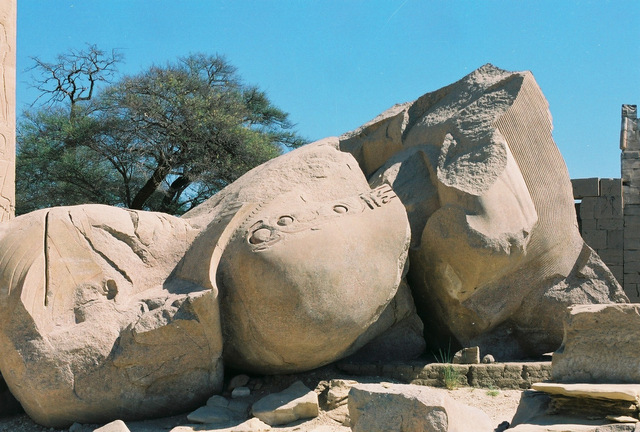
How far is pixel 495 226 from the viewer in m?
4.74

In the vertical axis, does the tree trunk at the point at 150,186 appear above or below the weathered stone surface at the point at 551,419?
above

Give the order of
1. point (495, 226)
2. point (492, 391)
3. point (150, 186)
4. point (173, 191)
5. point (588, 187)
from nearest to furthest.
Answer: point (492, 391), point (495, 226), point (588, 187), point (150, 186), point (173, 191)

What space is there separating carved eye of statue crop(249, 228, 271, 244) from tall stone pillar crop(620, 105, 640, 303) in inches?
382

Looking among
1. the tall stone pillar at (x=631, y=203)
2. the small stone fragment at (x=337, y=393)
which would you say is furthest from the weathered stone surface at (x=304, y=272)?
the tall stone pillar at (x=631, y=203)

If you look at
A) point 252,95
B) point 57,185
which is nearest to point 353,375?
point 57,185

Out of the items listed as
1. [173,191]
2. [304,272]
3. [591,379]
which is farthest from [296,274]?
[173,191]

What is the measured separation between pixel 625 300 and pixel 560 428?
2539 mm

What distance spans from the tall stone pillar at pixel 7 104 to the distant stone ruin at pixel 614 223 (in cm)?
832

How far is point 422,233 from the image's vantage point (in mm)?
5031

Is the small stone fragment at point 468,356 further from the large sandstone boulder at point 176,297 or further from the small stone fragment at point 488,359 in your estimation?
the large sandstone boulder at point 176,297

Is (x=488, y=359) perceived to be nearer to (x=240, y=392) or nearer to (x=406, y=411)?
(x=240, y=392)

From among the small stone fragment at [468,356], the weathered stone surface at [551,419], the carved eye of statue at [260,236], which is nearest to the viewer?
the weathered stone surface at [551,419]

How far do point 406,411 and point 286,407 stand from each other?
89 cm

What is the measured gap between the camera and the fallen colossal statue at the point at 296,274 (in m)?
3.85
